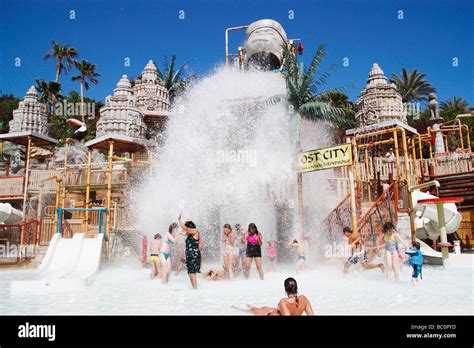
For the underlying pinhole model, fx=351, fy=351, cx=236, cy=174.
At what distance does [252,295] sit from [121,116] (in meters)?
16.2

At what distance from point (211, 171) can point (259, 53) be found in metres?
13.4

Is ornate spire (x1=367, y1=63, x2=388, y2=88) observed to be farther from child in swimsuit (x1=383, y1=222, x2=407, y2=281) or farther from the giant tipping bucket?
child in swimsuit (x1=383, y1=222, x2=407, y2=281)

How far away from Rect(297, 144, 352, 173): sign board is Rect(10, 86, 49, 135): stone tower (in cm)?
1504

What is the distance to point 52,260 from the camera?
1091 cm

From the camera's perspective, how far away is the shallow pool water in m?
5.73

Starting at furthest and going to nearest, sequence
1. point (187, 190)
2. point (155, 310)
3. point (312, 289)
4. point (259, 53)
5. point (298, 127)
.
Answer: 1. point (259, 53)
2. point (187, 190)
3. point (298, 127)
4. point (312, 289)
5. point (155, 310)

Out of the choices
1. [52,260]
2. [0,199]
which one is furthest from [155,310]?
[0,199]

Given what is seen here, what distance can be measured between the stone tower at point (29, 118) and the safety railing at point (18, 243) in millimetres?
6990

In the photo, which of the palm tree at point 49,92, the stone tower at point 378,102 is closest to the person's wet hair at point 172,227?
A: the stone tower at point 378,102

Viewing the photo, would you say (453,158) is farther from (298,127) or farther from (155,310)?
(155,310)

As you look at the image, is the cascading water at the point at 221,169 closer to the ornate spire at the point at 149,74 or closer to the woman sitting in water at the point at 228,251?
the woman sitting in water at the point at 228,251

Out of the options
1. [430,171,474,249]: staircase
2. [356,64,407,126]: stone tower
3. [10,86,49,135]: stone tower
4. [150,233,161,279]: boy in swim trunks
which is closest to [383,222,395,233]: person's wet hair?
[150,233,161,279]: boy in swim trunks

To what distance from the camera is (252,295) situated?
22.9 ft

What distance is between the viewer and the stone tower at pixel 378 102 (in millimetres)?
16453
